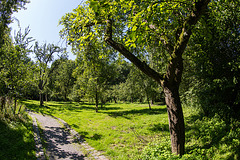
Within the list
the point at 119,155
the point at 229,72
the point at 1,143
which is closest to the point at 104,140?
the point at 119,155

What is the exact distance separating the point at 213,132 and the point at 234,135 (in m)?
0.96

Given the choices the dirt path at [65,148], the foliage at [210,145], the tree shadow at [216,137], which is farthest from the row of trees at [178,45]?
the dirt path at [65,148]

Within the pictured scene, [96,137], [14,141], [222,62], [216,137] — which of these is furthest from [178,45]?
[14,141]

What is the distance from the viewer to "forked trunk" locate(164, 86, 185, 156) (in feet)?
13.4

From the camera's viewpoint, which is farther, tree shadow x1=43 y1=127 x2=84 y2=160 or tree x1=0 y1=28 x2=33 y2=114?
tree x1=0 y1=28 x2=33 y2=114

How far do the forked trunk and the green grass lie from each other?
5.12 meters

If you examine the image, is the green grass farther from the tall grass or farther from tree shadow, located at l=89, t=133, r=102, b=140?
tree shadow, located at l=89, t=133, r=102, b=140

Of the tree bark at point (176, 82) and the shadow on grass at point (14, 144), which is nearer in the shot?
the tree bark at point (176, 82)

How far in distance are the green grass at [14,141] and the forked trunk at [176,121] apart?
5.12 meters

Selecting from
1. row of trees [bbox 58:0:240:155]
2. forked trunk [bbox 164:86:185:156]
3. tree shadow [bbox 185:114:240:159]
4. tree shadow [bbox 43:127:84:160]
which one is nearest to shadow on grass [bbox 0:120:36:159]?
tree shadow [bbox 43:127:84:160]

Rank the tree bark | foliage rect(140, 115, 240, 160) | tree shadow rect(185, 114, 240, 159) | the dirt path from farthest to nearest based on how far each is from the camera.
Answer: the dirt path, tree shadow rect(185, 114, 240, 159), foliage rect(140, 115, 240, 160), the tree bark

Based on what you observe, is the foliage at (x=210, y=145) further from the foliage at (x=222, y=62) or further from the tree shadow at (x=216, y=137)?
the foliage at (x=222, y=62)

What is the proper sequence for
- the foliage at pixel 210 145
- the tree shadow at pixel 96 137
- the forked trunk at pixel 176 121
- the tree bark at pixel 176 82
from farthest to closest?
1. the tree shadow at pixel 96 137
2. the foliage at pixel 210 145
3. the forked trunk at pixel 176 121
4. the tree bark at pixel 176 82

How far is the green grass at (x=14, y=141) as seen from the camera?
512cm
